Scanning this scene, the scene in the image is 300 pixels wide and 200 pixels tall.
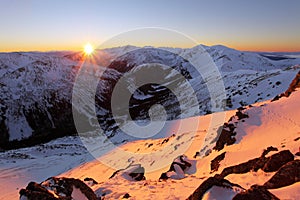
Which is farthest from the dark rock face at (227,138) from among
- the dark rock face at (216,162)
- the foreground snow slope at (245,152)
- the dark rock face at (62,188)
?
the dark rock face at (62,188)

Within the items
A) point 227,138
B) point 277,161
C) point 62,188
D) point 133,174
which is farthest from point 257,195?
point 227,138

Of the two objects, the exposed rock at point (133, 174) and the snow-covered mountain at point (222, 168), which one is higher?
the snow-covered mountain at point (222, 168)

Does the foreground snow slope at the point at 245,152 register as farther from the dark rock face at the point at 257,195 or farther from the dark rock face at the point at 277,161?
the dark rock face at the point at 257,195

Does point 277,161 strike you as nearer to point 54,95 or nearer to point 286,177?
point 286,177

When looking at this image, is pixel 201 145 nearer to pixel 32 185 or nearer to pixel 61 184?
pixel 61 184

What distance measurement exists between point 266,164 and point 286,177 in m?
2.84

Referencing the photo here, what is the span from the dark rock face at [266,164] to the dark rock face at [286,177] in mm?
2084

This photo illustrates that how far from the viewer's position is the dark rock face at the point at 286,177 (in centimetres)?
781

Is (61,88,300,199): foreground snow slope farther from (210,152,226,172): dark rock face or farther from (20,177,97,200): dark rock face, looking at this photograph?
(20,177,97,200): dark rock face

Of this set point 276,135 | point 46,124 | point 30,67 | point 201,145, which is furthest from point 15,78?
point 276,135

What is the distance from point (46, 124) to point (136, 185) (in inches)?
3233

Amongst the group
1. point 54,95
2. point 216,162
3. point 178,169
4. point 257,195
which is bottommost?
point 54,95

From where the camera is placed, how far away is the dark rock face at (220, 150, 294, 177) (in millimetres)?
10391

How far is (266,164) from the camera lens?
10773mm
